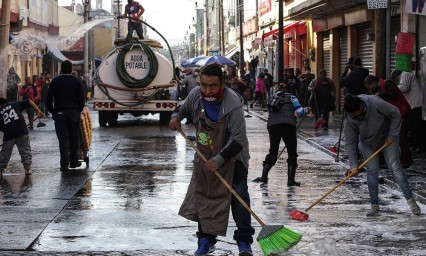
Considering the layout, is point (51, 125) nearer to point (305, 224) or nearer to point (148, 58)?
point (148, 58)

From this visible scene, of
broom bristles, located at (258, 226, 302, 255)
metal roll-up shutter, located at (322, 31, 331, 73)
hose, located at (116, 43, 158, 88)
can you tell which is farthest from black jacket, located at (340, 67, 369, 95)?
metal roll-up shutter, located at (322, 31, 331, 73)

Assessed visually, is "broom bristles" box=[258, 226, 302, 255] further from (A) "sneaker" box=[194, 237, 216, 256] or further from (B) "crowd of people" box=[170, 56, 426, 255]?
(A) "sneaker" box=[194, 237, 216, 256]

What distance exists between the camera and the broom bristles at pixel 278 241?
27.6ft

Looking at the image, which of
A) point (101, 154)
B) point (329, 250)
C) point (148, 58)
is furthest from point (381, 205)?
point (148, 58)

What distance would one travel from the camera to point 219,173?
8.45m

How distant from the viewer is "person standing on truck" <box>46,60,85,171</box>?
1547cm

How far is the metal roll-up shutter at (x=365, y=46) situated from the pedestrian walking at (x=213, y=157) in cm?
2073

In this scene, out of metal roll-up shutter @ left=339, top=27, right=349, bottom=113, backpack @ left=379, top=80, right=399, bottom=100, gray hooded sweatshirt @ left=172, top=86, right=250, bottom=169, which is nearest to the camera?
gray hooded sweatshirt @ left=172, top=86, right=250, bottom=169

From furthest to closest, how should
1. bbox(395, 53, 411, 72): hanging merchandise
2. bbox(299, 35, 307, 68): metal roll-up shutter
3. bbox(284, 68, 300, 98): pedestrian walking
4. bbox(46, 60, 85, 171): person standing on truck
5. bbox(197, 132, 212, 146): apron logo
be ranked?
1. bbox(299, 35, 307, 68): metal roll-up shutter
2. bbox(284, 68, 300, 98): pedestrian walking
3. bbox(395, 53, 411, 72): hanging merchandise
4. bbox(46, 60, 85, 171): person standing on truck
5. bbox(197, 132, 212, 146): apron logo

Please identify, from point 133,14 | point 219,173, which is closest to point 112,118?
point 133,14

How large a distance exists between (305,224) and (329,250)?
1.95 meters

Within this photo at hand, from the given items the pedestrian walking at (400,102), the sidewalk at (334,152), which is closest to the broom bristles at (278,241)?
the sidewalk at (334,152)

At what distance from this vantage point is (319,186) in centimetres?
1420

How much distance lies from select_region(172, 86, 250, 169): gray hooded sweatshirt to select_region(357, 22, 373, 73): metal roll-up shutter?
67.9 feet
